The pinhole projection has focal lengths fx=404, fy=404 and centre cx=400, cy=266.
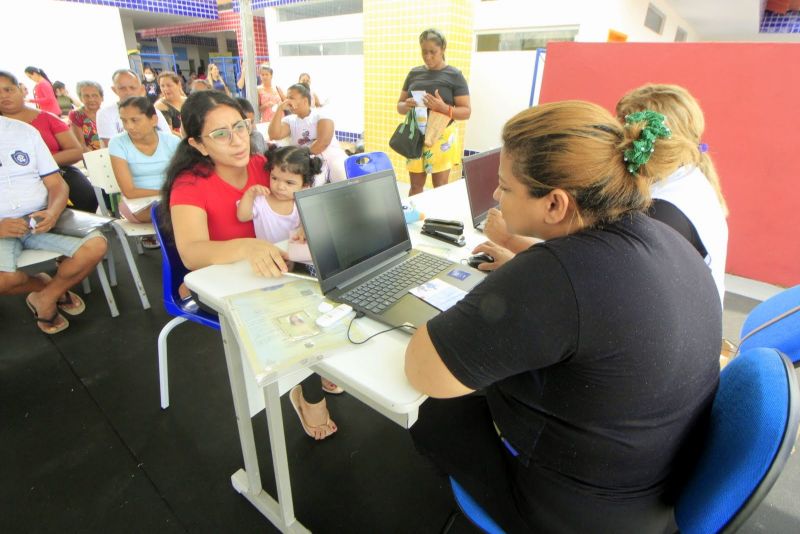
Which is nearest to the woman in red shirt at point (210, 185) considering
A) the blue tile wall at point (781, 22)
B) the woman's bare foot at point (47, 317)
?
the woman's bare foot at point (47, 317)

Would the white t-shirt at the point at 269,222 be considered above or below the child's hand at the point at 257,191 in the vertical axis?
below

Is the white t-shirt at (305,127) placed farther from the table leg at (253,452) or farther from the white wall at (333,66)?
the white wall at (333,66)

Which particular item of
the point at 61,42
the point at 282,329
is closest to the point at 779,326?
the point at 282,329

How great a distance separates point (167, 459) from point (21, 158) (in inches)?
69.4

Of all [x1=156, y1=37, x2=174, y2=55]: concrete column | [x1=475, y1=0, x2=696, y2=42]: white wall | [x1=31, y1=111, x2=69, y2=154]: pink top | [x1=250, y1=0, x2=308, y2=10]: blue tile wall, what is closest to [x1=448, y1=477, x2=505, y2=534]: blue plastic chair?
[x1=31, y1=111, x2=69, y2=154]: pink top

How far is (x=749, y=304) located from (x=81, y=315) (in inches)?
172

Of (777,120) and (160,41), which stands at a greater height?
(160,41)

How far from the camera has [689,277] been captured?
0.67 metres

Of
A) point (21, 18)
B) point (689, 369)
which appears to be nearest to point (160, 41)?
point (21, 18)

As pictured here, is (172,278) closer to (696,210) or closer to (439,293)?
(439,293)

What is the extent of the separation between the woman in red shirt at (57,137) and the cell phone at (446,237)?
2624 mm

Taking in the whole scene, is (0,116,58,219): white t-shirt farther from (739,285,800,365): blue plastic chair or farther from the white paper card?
(739,285,800,365): blue plastic chair

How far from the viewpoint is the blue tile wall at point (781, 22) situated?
7768 millimetres

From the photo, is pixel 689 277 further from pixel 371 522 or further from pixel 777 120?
pixel 777 120
